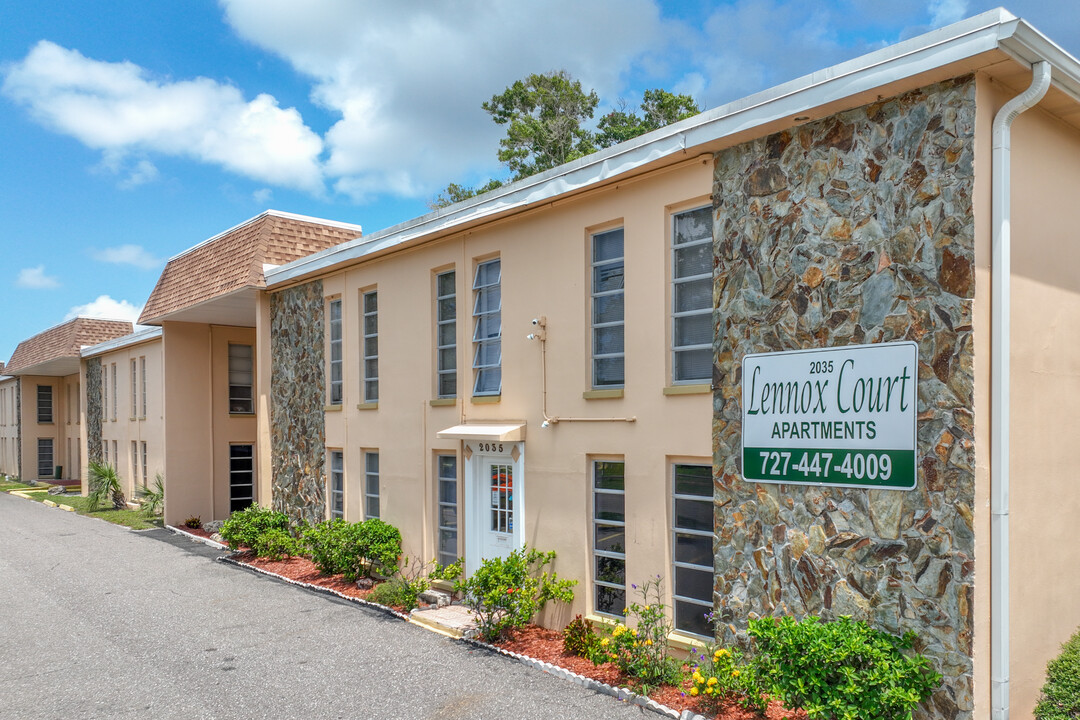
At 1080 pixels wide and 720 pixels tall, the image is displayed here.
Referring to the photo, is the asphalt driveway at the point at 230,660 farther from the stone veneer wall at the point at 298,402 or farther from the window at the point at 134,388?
the window at the point at 134,388

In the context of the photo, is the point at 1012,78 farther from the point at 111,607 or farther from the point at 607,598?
the point at 111,607

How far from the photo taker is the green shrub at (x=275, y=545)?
48.4 feet

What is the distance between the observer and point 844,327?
695 centimetres

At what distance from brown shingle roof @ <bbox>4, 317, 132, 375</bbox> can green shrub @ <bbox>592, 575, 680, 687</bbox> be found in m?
25.8

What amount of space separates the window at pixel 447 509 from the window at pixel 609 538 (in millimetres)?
2914

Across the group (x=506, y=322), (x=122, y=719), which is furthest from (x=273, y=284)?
(x=122, y=719)

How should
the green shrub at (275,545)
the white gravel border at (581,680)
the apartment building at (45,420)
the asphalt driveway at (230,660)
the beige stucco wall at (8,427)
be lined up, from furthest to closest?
1. the beige stucco wall at (8,427)
2. the apartment building at (45,420)
3. the green shrub at (275,545)
4. the asphalt driveway at (230,660)
5. the white gravel border at (581,680)

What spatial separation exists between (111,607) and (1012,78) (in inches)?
498

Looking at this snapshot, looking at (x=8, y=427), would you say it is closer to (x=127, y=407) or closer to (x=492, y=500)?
(x=127, y=407)

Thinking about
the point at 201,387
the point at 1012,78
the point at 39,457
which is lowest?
the point at 39,457

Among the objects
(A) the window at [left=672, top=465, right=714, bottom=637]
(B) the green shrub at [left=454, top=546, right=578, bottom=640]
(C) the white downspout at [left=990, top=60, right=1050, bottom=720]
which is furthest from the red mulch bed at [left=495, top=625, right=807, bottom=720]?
(C) the white downspout at [left=990, top=60, right=1050, bottom=720]

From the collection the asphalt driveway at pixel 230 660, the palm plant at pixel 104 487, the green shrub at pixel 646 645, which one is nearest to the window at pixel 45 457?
the palm plant at pixel 104 487

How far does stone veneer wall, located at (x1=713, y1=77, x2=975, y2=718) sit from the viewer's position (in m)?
6.26

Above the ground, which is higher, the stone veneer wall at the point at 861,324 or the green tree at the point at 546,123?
the green tree at the point at 546,123
